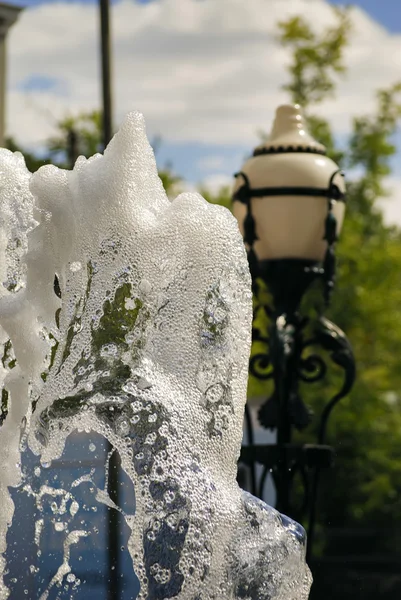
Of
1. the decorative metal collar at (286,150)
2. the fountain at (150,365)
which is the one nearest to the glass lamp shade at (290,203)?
the decorative metal collar at (286,150)

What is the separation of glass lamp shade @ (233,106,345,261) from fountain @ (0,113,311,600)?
242 centimetres

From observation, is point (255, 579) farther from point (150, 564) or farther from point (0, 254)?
point (0, 254)

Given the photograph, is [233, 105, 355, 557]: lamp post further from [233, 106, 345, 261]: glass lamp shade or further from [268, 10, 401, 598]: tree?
[268, 10, 401, 598]: tree

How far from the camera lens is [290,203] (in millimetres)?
5230

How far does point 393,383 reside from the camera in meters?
20.6

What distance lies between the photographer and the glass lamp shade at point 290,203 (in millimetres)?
5238

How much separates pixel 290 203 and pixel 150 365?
2770 mm

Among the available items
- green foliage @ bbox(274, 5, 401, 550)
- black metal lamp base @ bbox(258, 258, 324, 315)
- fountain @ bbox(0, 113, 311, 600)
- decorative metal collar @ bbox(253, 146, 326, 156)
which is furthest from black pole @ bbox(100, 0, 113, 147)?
green foliage @ bbox(274, 5, 401, 550)

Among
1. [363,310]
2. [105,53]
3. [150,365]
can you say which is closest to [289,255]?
[150,365]

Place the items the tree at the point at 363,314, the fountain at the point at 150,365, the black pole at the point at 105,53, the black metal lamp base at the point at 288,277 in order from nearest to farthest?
the fountain at the point at 150,365 → the black metal lamp base at the point at 288,277 → the black pole at the point at 105,53 → the tree at the point at 363,314

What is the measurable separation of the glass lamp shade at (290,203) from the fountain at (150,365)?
2.42 m

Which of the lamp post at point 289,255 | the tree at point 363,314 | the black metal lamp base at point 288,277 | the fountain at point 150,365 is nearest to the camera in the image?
the fountain at point 150,365

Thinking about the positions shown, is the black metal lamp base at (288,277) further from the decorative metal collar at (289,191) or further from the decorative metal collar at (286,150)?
the decorative metal collar at (286,150)

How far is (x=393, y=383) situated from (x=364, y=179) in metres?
4.16
